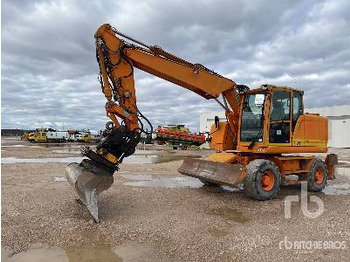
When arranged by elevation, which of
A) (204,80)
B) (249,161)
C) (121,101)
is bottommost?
(249,161)

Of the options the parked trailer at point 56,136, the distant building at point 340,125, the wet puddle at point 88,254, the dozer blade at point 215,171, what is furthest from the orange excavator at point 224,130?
the parked trailer at point 56,136

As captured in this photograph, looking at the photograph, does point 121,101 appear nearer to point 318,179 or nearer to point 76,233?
point 76,233

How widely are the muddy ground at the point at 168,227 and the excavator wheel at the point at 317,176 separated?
45 cm

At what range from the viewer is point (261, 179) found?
10.0 metres

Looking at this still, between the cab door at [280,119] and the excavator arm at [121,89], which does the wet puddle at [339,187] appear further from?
the excavator arm at [121,89]

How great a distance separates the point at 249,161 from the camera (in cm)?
1091

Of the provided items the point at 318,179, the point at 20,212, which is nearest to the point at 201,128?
the point at 318,179

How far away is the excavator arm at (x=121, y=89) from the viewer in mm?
8062

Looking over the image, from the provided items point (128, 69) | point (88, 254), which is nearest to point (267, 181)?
point (128, 69)

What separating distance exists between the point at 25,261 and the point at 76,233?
1.36m

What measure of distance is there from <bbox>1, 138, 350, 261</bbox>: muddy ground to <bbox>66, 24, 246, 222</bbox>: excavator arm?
2.82ft

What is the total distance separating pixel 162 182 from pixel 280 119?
4832 millimetres

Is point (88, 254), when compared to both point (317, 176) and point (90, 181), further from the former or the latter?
point (317, 176)

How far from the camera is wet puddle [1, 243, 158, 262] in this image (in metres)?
5.63
